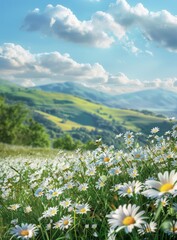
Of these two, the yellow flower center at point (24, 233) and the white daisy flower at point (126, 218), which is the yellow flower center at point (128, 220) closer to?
the white daisy flower at point (126, 218)

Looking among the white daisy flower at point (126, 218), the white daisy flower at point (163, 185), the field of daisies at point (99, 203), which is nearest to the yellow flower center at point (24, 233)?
the field of daisies at point (99, 203)

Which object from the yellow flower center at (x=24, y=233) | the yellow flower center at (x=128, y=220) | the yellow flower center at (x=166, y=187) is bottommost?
the yellow flower center at (x=24, y=233)

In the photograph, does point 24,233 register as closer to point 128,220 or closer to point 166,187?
point 128,220

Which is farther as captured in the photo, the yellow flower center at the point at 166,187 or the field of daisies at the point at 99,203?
the field of daisies at the point at 99,203

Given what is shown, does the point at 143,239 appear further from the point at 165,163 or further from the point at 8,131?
the point at 8,131

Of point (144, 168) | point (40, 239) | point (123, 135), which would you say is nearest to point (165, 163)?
point (144, 168)

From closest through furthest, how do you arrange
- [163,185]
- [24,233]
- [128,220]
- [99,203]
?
[128,220] → [163,185] → [24,233] → [99,203]

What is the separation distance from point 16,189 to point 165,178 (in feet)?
20.8

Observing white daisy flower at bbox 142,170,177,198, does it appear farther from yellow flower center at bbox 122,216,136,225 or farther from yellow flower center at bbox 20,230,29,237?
yellow flower center at bbox 20,230,29,237

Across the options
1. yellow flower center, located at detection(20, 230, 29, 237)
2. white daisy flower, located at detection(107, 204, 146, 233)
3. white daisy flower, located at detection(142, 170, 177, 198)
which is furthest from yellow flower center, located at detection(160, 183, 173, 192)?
yellow flower center, located at detection(20, 230, 29, 237)

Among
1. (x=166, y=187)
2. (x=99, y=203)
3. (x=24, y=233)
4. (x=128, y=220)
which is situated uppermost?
(x=166, y=187)

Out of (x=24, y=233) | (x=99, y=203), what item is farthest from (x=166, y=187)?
(x=99, y=203)

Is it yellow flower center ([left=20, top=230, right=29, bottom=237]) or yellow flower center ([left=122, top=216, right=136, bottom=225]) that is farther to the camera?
yellow flower center ([left=20, top=230, right=29, bottom=237])

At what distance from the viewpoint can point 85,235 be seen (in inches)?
172
